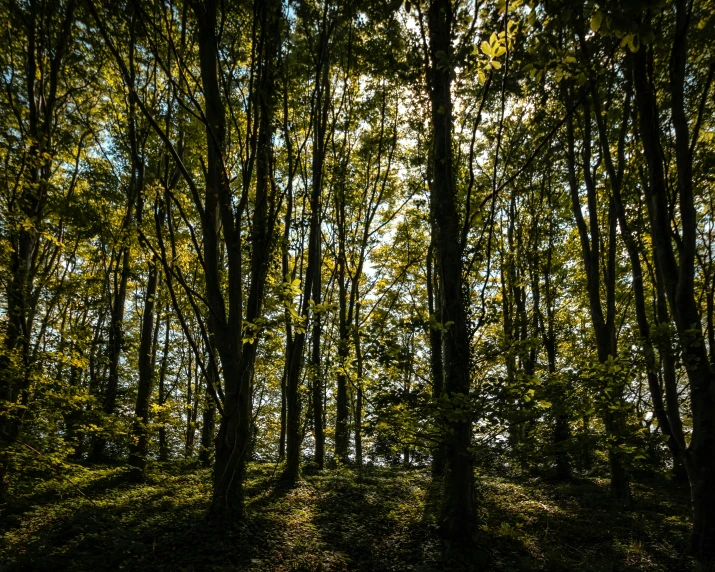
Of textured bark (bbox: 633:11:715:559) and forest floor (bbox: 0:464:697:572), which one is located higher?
textured bark (bbox: 633:11:715:559)

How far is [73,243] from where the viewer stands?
14289 mm

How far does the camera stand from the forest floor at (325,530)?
4871 millimetres

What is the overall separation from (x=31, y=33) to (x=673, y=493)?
16273 mm

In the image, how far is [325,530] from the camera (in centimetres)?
629

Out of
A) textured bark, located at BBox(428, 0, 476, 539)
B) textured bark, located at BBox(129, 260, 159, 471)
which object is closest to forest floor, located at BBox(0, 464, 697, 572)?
textured bark, located at BBox(428, 0, 476, 539)

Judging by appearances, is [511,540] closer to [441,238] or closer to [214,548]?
[214,548]

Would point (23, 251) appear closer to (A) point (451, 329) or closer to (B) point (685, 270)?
(A) point (451, 329)

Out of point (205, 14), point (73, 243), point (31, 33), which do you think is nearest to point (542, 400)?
point (205, 14)

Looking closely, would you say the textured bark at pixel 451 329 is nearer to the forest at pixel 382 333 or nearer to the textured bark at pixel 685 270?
the forest at pixel 382 333

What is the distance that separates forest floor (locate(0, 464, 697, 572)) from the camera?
4871 mm

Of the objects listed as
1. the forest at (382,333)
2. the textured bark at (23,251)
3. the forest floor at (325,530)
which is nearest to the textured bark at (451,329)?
the forest at (382,333)

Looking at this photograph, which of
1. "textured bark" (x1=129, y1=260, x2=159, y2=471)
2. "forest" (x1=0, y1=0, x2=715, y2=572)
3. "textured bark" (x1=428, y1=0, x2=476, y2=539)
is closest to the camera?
"forest" (x1=0, y1=0, x2=715, y2=572)

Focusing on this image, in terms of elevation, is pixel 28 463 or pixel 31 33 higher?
pixel 31 33

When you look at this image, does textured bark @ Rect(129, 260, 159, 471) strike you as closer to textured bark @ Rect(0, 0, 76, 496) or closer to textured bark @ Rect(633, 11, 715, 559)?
textured bark @ Rect(0, 0, 76, 496)
